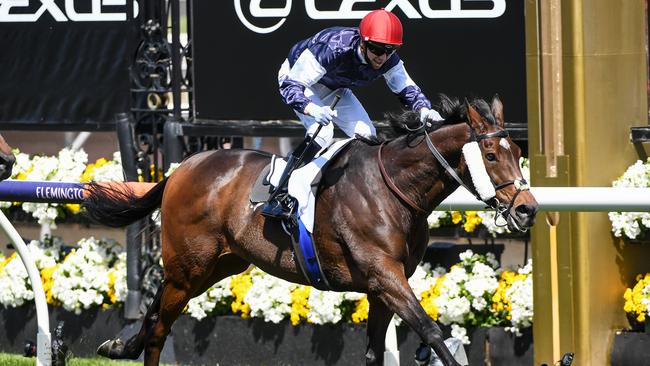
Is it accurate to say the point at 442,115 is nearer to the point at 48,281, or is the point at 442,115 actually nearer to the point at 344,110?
the point at 344,110

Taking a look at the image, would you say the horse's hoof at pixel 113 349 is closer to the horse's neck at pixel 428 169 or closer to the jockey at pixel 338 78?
the jockey at pixel 338 78

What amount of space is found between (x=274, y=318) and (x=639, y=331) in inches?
79.9

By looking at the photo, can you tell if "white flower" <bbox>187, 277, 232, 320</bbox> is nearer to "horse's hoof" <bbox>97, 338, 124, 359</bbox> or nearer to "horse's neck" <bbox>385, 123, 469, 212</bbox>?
"horse's hoof" <bbox>97, 338, 124, 359</bbox>

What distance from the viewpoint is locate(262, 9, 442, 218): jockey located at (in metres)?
5.89

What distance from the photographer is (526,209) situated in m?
5.46

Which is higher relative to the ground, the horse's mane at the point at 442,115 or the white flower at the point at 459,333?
the horse's mane at the point at 442,115

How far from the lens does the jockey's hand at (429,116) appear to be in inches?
233

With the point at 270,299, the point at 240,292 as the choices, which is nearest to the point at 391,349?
the point at 270,299

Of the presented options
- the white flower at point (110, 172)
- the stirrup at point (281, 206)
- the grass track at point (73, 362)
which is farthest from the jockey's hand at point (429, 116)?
the white flower at point (110, 172)

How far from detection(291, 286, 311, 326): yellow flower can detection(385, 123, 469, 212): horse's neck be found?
1.96 m

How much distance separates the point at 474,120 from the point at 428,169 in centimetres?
32

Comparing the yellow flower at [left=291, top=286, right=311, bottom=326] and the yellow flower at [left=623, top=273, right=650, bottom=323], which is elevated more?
the yellow flower at [left=623, top=273, right=650, bottom=323]

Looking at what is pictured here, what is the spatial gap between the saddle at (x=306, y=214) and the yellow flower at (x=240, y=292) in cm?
170

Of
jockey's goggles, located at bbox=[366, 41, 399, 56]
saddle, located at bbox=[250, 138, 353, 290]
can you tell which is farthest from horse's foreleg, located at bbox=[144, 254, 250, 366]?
jockey's goggles, located at bbox=[366, 41, 399, 56]
